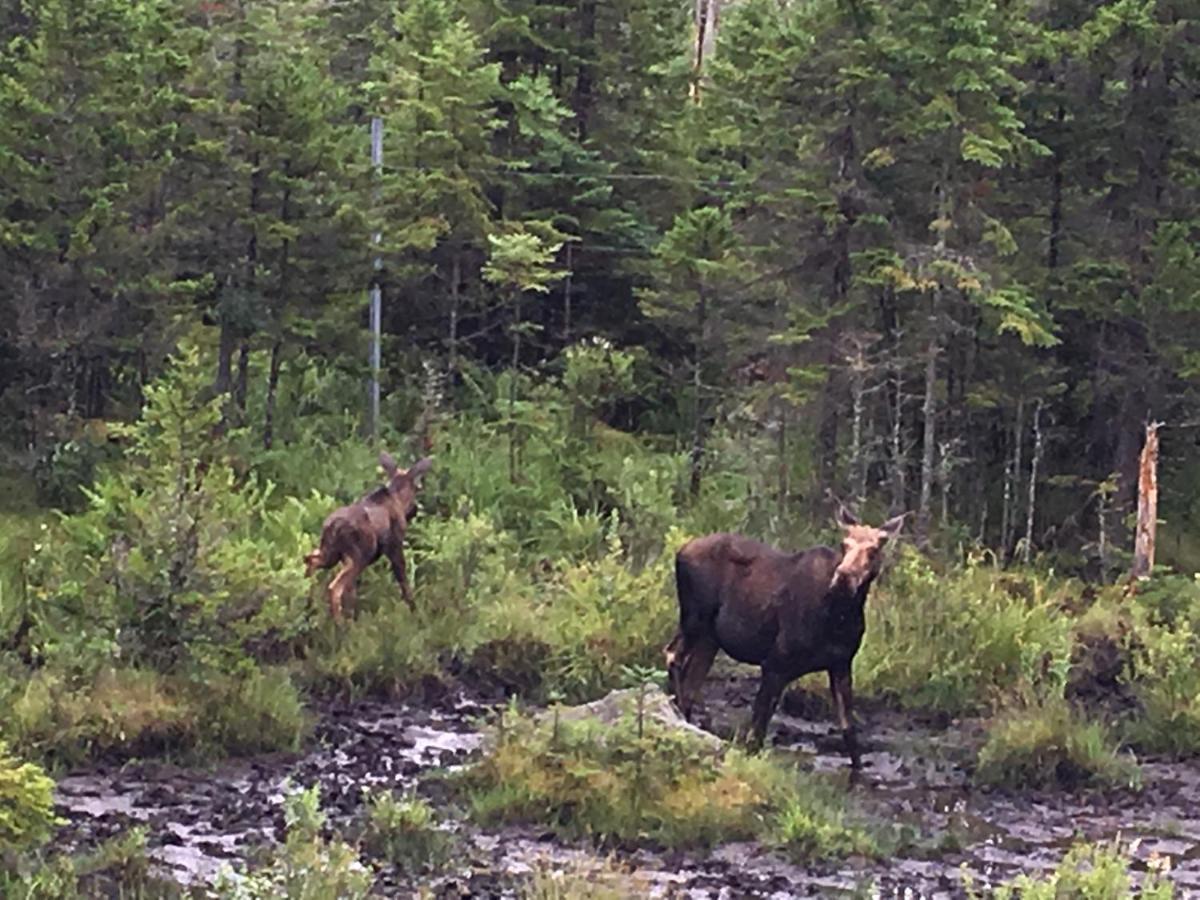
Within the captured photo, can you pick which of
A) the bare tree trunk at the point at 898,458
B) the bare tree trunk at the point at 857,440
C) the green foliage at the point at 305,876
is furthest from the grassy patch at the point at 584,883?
the bare tree trunk at the point at 898,458

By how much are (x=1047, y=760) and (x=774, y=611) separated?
2340 millimetres

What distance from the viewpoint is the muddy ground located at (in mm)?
10016

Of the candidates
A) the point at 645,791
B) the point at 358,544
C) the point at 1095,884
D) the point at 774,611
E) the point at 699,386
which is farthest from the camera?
the point at 699,386

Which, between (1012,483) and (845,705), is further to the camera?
(1012,483)

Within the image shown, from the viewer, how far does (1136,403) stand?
1892 centimetres

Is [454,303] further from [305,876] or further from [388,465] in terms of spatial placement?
[305,876]

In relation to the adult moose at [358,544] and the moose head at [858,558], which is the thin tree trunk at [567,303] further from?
the moose head at [858,558]

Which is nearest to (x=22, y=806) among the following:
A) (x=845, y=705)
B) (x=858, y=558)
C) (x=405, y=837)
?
(x=405, y=837)

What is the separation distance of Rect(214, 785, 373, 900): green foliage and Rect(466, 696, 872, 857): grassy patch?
2594mm

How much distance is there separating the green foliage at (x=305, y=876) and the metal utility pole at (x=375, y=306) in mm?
12284

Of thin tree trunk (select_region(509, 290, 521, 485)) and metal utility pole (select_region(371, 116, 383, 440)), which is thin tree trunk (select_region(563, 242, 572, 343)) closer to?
thin tree trunk (select_region(509, 290, 521, 485))

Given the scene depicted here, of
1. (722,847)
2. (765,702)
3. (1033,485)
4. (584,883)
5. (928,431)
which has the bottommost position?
(722,847)

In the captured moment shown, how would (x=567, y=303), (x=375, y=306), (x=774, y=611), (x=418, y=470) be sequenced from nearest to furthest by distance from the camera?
1. (x=774, y=611)
2. (x=418, y=470)
3. (x=375, y=306)
4. (x=567, y=303)

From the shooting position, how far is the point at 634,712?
11.6 metres
